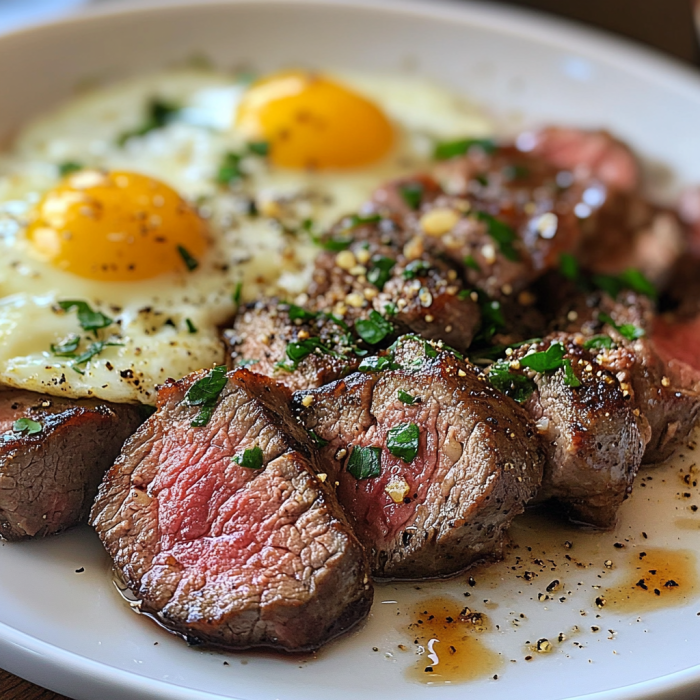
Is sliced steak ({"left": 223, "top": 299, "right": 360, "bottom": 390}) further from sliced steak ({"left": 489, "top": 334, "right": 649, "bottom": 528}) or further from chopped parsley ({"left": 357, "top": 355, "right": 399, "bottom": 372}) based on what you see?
sliced steak ({"left": 489, "top": 334, "right": 649, "bottom": 528})

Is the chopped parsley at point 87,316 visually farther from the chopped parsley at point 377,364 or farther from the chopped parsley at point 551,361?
the chopped parsley at point 551,361

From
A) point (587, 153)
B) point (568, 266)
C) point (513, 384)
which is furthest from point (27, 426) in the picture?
point (587, 153)

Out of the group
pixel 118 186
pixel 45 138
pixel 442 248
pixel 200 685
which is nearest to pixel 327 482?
pixel 200 685

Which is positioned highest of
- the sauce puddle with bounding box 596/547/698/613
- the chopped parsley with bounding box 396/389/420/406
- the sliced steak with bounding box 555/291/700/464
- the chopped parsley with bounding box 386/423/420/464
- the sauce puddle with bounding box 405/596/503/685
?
the chopped parsley with bounding box 396/389/420/406

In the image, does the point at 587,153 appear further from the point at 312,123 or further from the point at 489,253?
the point at 312,123

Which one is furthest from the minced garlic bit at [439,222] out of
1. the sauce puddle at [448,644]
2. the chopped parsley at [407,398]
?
the sauce puddle at [448,644]

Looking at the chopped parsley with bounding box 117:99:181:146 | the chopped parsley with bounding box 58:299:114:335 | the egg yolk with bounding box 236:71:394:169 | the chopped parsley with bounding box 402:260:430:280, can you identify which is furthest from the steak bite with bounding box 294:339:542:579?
the chopped parsley with bounding box 117:99:181:146

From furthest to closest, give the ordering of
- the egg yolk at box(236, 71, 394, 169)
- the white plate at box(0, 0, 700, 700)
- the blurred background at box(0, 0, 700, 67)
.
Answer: the blurred background at box(0, 0, 700, 67) → the egg yolk at box(236, 71, 394, 169) → the white plate at box(0, 0, 700, 700)
